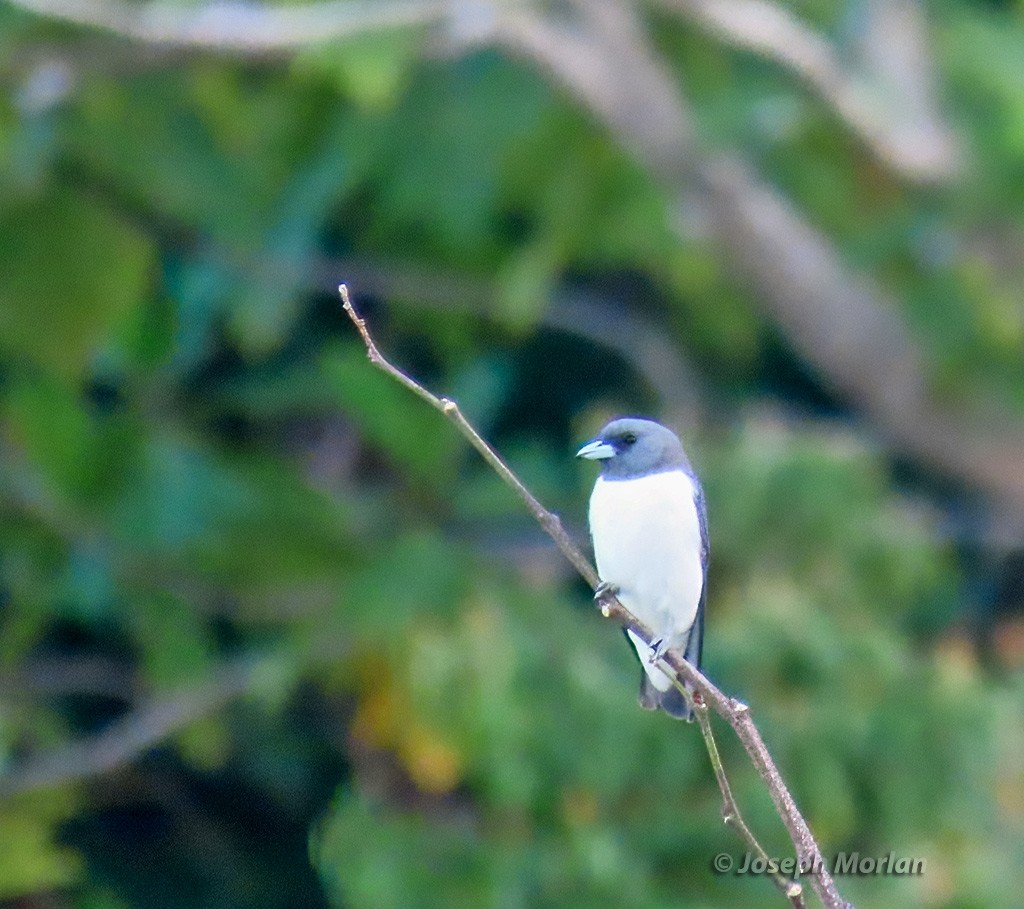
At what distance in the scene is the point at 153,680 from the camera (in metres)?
7.01

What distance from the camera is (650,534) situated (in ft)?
11.3

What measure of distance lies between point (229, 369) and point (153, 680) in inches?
65.1

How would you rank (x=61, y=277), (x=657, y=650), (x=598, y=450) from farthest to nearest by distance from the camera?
(x=61, y=277) → (x=598, y=450) → (x=657, y=650)

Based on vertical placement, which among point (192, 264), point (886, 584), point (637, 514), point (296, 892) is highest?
point (637, 514)

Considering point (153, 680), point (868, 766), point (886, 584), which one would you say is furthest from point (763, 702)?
point (153, 680)

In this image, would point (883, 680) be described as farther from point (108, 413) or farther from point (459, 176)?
point (108, 413)

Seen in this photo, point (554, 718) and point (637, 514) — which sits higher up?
point (637, 514)

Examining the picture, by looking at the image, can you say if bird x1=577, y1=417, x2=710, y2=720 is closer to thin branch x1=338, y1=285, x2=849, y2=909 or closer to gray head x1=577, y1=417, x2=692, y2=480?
gray head x1=577, y1=417, x2=692, y2=480

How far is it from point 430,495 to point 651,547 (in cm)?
400

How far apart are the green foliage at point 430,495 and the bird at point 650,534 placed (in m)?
1.92

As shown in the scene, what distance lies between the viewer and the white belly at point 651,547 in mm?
3436

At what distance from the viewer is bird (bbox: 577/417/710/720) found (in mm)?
3436

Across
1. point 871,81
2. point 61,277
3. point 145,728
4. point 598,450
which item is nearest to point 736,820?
point 598,450

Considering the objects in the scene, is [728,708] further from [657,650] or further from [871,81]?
[871,81]
